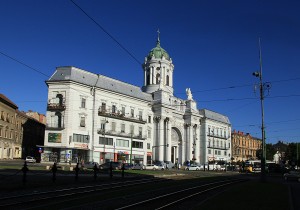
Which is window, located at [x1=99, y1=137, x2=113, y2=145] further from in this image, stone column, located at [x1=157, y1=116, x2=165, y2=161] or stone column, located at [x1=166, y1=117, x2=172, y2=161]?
stone column, located at [x1=166, y1=117, x2=172, y2=161]

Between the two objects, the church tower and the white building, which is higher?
the church tower

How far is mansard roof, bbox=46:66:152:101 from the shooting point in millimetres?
70750

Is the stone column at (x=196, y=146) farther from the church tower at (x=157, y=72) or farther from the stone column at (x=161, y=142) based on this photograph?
the stone column at (x=161, y=142)

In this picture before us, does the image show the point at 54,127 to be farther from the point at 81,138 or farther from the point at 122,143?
the point at 122,143

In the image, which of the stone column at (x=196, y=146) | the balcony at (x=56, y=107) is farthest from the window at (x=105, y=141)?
the stone column at (x=196, y=146)

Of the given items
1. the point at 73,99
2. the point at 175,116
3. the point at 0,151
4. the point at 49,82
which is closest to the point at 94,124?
the point at 73,99

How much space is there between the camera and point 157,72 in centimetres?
9794

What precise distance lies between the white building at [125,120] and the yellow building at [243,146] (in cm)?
2033

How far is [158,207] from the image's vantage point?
13.5 metres

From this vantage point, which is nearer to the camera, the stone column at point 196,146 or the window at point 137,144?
the window at point 137,144

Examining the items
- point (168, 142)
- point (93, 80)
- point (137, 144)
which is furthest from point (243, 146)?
point (93, 80)

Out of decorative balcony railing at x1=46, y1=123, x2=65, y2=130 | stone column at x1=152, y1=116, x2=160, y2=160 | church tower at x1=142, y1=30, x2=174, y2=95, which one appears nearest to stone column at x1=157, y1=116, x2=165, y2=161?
stone column at x1=152, y1=116, x2=160, y2=160

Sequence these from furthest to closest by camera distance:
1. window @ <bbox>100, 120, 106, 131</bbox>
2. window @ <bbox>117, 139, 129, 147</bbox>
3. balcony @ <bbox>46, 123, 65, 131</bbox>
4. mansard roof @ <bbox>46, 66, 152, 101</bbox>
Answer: window @ <bbox>117, 139, 129, 147</bbox>
window @ <bbox>100, 120, 106, 131</bbox>
mansard roof @ <bbox>46, 66, 152, 101</bbox>
balcony @ <bbox>46, 123, 65, 131</bbox>

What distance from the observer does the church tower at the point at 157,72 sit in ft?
317
